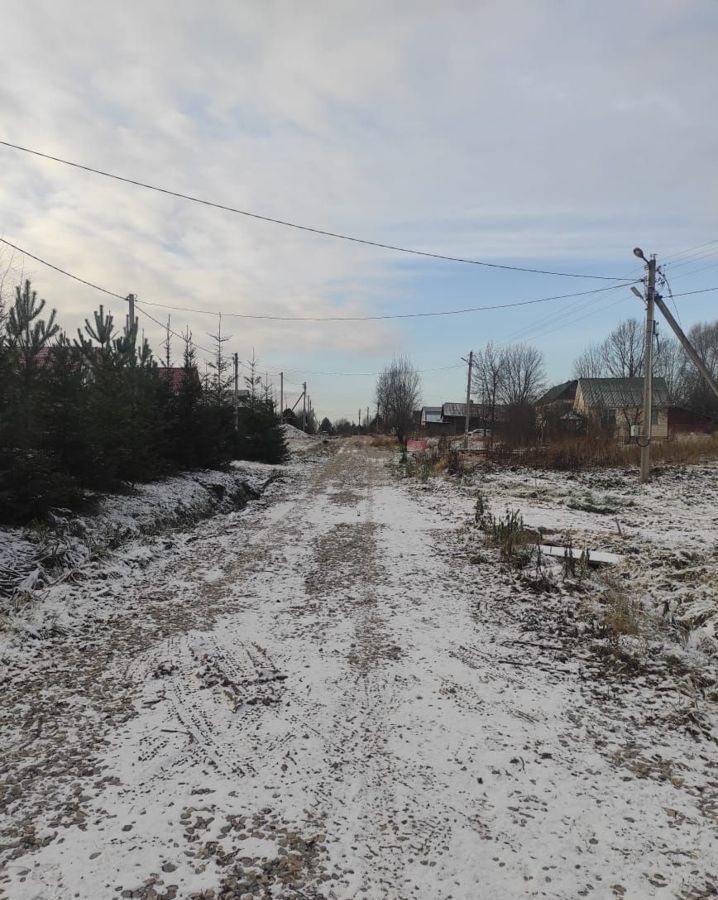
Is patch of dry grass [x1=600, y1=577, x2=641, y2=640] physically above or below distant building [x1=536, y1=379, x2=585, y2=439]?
below

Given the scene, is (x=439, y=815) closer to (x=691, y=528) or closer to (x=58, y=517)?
(x=58, y=517)

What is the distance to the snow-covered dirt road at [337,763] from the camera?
2252mm

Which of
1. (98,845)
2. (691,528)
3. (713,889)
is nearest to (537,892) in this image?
(713,889)

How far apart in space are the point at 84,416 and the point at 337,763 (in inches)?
290

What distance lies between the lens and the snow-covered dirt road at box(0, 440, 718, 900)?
7.39ft

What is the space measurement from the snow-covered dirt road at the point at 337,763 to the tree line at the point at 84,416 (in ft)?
6.77

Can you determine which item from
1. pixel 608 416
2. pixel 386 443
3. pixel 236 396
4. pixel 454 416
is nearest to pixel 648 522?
pixel 236 396

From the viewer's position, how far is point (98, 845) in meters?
2.36

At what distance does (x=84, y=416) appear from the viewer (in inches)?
334

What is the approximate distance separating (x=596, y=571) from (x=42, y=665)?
6144 mm

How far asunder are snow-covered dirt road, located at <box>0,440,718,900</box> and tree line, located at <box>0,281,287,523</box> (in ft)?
6.77

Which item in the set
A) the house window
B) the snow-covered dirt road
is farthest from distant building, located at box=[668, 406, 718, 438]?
the snow-covered dirt road

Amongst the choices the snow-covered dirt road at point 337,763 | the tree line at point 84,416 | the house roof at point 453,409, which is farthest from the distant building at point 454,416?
the snow-covered dirt road at point 337,763

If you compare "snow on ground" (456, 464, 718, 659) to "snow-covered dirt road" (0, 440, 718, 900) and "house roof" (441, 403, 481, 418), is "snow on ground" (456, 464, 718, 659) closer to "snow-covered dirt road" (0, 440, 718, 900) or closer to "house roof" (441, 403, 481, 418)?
"snow-covered dirt road" (0, 440, 718, 900)
